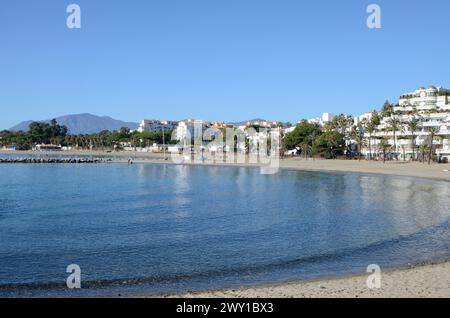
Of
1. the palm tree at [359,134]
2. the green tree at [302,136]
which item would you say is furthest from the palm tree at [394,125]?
the green tree at [302,136]

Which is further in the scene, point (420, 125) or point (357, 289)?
point (420, 125)

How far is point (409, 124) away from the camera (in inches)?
3996

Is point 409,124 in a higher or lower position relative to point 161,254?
higher

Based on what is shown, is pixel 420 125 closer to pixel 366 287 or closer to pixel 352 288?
pixel 366 287

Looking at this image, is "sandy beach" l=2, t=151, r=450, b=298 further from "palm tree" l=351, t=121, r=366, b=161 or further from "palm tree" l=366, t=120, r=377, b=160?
"palm tree" l=351, t=121, r=366, b=161

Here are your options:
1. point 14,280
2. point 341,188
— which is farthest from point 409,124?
point 14,280

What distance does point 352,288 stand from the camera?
46.6 ft

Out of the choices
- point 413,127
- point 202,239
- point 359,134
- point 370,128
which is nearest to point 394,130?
point 413,127

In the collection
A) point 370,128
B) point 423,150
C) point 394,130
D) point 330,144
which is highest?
point 370,128

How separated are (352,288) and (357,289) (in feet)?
0.61

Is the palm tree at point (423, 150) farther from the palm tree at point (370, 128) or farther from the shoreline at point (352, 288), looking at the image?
the shoreline at point (352, 288)

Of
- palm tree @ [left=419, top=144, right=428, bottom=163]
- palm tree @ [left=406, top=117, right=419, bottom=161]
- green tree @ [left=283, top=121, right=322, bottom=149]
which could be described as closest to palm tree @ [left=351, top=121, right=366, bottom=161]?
palm tree @ [left=406, top=117, right=419, bottom=161]
